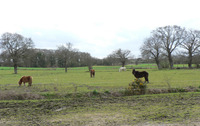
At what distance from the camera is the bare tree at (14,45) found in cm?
3809

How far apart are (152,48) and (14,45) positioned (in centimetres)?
3938

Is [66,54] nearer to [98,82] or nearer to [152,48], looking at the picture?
[152,48]

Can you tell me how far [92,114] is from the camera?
6.70 meters

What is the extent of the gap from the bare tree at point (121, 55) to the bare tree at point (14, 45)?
150 ft

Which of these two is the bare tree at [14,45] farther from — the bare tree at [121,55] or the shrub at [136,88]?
the bare tree at [121,55]

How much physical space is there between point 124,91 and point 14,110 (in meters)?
6.77

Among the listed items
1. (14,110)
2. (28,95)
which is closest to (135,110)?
(14,110)

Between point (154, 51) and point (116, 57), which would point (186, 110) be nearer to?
point (154, 51)

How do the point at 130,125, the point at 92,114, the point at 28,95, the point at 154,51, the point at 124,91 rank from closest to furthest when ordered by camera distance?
the point at 130,125 → the point at 92,114 → the point at 28,95 → the point at 124,91 → the point at 154,51

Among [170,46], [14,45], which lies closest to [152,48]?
[170,46]

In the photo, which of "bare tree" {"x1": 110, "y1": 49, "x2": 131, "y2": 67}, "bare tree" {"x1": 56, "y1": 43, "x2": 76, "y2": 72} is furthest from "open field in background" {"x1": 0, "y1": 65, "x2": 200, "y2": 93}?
"bare tree" {"x1": 110, "y1": 49, "x2": 131, "y2": 67}

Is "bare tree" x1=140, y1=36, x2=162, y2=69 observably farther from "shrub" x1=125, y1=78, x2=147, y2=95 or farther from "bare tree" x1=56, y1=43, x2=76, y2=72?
"shrub" x1=125, y1=78, x2=147, y2=95

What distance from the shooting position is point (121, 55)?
78.4m

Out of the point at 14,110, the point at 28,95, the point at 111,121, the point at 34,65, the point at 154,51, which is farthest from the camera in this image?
the point at 34,65
